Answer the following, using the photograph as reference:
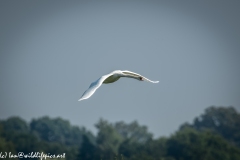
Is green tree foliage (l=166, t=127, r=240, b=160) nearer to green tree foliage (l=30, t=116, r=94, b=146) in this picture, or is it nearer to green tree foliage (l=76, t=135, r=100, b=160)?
green tree foliage (l=76, t=135, r=100, b=160)

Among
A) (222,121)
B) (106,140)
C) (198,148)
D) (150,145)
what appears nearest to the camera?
(198,148)

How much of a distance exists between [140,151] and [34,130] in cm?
6015

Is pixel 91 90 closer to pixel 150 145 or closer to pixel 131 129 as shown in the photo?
pixel 150 145

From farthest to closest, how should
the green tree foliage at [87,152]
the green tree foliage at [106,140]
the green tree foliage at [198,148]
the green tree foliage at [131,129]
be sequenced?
1. the green tree foliage at [131,129]
2. the green tree foliage at [106,140]
3. the green tree foliage at [87,152]
4. the green tree foliage at [198,148]

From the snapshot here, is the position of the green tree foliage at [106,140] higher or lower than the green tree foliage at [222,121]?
lower

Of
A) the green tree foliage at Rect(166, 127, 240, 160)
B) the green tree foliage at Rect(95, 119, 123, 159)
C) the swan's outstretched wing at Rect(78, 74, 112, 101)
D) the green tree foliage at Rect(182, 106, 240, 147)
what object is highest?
the green tree foliage at Rect(182, 106, 240, 147)

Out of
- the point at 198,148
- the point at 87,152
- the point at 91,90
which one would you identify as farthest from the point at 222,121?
the point at 91,90

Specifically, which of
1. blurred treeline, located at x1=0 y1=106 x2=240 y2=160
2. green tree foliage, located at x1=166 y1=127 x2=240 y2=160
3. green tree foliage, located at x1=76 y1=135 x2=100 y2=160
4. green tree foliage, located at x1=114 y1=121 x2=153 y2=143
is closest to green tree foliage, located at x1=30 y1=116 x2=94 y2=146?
green tree foliage, located at x1=114 y1=121 x2=153 y2=143

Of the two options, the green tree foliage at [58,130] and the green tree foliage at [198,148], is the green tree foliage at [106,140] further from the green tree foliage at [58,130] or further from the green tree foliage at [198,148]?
the green tree foliage at [58,130]

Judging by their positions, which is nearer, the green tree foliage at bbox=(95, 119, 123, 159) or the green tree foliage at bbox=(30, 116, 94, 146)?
the green tree foliage at bbox=(95, 119, 123, 159)

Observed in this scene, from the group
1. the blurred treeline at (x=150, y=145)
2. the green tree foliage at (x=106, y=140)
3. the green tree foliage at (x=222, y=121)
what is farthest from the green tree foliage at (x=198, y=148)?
the green tree foliage at (x=222, y=121)

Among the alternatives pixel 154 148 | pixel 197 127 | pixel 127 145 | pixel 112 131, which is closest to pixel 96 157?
pixel 127 145

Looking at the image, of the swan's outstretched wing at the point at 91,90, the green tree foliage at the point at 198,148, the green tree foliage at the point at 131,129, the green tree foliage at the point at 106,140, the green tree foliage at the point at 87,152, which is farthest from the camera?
the green tree foliage at the point at 131,129

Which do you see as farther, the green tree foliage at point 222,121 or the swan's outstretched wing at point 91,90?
the green tree foliage at point 222,121
